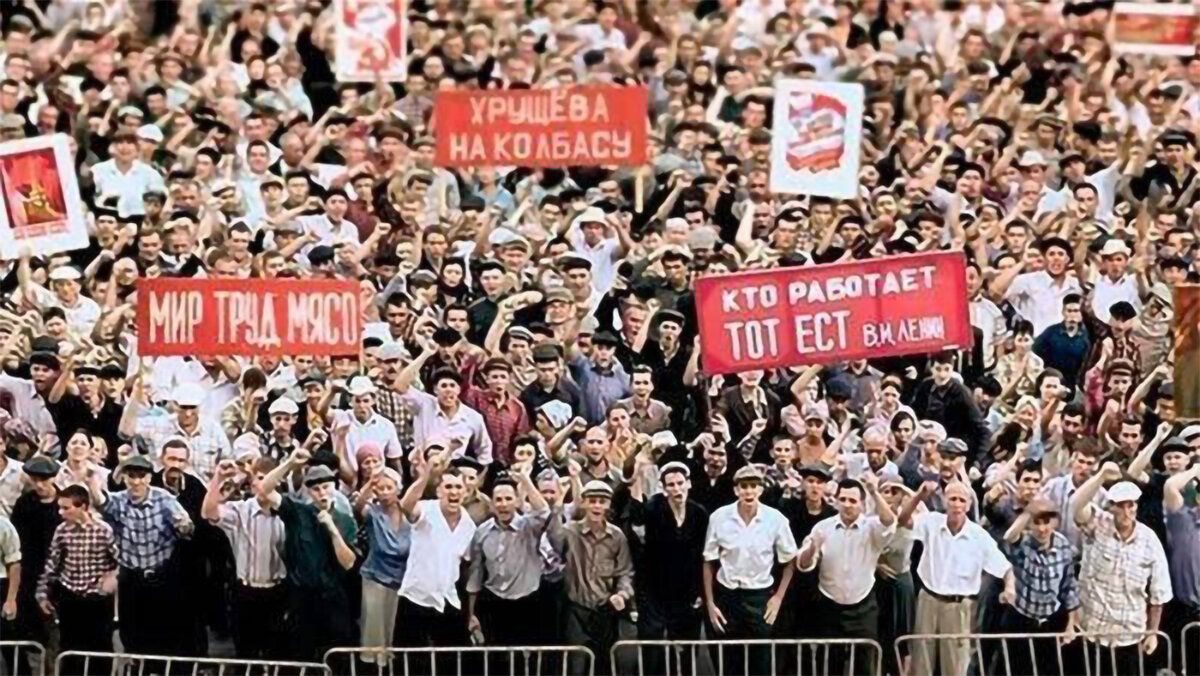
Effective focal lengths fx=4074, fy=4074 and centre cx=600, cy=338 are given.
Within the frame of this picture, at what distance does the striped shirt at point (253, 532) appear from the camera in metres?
23.9

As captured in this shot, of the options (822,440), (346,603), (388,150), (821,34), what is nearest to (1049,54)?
(821,34)

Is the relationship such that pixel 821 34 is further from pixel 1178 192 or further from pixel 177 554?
pixel 177 554

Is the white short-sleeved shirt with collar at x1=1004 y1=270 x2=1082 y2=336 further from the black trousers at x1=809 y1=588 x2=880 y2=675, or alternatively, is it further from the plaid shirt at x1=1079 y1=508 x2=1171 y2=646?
the black trousers at x1=809 y1=588 x2=880 y2=675

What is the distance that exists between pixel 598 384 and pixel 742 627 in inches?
97.8

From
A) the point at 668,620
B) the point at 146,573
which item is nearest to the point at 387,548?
the point at 146,573

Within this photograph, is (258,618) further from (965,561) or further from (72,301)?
(965,561)

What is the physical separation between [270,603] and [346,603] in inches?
17.7

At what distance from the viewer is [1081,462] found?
24.1 meters

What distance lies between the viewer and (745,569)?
2372 cm

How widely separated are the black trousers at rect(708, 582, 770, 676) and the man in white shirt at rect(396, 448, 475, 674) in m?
1.51

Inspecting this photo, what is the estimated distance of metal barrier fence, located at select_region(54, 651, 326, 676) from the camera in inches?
910

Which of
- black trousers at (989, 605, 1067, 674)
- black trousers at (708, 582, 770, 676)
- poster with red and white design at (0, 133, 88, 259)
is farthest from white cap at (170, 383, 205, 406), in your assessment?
black trousers at (989, 605, 1067, 674)

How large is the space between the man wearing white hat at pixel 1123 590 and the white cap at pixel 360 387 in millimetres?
4538

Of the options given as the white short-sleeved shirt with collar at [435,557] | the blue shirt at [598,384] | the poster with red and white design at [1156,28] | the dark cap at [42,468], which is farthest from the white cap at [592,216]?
the dark cap at [42,468]
